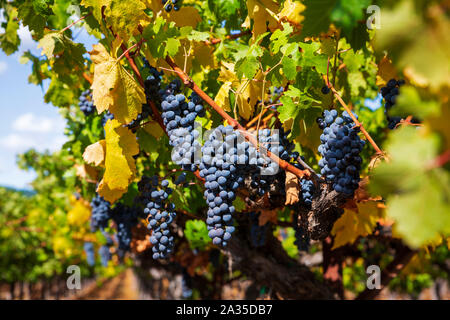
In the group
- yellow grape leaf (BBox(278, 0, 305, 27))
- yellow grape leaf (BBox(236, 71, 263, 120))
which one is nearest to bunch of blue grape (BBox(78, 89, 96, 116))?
yellow grape leaf (BBox(236, 71, 263, 120))

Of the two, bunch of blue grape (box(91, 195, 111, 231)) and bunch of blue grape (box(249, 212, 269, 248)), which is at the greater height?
bunch of blue grape (box(91, 195, 111, 231))

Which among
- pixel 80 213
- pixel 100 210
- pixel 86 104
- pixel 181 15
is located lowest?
pixel 100 210

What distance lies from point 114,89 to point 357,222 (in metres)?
2.39

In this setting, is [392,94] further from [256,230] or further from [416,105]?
[256,230]

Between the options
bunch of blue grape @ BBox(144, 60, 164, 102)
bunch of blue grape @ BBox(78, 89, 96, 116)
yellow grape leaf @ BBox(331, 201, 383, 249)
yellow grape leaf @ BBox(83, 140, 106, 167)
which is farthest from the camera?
bunch of blue grape @ BBox(78, 89, 96, 116)

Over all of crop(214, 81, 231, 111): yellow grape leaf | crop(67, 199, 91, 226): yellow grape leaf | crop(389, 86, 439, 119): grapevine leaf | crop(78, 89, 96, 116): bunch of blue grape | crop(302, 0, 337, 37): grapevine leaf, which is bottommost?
crop(389, 86, 439, 119): grapevine leaf

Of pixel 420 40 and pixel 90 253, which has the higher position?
pixel 420 40

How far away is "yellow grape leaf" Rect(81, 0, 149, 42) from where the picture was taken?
6.12 ft

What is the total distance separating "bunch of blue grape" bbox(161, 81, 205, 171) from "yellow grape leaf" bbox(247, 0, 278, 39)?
643mm

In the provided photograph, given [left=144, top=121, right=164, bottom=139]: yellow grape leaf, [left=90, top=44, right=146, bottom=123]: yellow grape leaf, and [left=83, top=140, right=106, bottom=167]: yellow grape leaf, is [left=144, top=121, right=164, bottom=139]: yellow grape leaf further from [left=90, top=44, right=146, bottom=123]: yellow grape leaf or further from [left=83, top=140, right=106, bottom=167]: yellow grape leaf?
[left=90, top=44, right=146, bottom=123]: yellow grape leaf

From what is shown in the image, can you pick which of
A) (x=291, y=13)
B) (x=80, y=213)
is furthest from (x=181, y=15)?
(x=80, y=213)

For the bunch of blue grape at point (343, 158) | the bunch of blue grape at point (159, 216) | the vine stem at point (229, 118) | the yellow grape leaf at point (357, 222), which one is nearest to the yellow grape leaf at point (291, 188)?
the vine stem at point (229, 118)

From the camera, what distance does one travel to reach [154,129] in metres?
2.54
